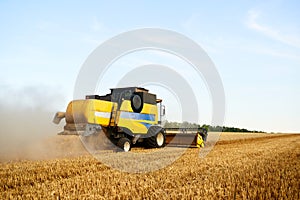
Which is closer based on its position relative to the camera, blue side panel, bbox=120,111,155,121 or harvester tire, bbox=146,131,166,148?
blue side panel, bbox=120,111,155,121

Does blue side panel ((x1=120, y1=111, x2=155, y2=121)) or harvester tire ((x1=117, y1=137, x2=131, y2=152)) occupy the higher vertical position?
blue side panel ((x1=120, y1=111, x2=155, y2=121))

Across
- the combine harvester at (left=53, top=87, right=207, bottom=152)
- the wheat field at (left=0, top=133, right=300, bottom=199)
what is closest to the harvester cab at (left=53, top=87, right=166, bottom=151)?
the combine harvester at (left=53, top=87, right=207, bottom=152)

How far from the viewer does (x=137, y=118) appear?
11.8 m

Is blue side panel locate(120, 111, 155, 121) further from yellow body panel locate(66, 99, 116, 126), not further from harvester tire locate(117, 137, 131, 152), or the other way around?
harvester tire locate(117, 137, 131, 152)

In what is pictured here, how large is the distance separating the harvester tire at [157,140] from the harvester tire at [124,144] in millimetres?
1491

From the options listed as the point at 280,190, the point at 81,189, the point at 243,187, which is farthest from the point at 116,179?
the point at 280,190

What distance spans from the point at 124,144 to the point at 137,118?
1.39 metres

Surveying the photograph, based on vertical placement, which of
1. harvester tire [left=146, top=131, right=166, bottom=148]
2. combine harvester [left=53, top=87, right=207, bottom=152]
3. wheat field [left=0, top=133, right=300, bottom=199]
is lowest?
wheat field [left=0, top=133, right=300, bottom=199]

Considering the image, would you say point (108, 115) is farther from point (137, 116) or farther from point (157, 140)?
point (157, 140)

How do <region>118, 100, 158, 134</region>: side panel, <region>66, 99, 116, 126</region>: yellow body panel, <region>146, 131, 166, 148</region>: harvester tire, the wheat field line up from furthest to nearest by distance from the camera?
<region>146, 131, 166, 148</region>: harvester tire → <region>118, 100, 158, 134</region>: side panel → <region>66, 99, 116, 126</region>: yellow body panel → the wheat field

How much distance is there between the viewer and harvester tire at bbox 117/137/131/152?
420 inches

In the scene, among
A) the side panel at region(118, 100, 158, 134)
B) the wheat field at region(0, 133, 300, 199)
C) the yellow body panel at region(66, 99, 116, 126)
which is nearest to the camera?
the wheat field at region(0, 133, 300, 199)

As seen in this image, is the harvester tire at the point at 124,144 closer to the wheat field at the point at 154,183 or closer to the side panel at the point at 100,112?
the side panel at the point at 100,112

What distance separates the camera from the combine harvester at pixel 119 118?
10.1 m
